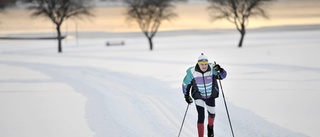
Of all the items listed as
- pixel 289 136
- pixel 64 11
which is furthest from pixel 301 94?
pixel 64 11

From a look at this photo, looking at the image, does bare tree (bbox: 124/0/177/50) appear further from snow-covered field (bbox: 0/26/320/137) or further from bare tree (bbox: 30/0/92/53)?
snow-covered field (bbox: 0/26/320/137)

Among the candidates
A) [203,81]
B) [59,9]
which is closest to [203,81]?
[203,81]

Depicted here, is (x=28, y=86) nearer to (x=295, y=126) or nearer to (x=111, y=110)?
(x=111, y=110)

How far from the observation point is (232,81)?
18.8 metres

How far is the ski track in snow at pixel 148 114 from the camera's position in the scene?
Result: 958 centimetres

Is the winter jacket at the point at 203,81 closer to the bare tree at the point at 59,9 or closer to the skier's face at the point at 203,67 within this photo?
the skier's face at the point at 203,67

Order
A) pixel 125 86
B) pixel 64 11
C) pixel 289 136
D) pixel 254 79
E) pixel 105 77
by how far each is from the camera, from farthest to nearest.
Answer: pixel 64 11 < pixel 105 77 < pixel 254 79 < pixel 125 86 < pixel 289 136

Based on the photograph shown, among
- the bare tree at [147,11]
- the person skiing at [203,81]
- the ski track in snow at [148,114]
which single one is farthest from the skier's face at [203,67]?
the bare tree at [147,11]

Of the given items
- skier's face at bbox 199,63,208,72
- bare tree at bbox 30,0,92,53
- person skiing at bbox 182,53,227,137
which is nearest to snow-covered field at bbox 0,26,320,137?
person skiing at bbox 182,53,227,137

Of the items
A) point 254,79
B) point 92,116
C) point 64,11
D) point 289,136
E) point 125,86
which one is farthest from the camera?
point 64,11

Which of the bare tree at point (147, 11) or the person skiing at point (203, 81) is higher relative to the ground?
the bare tree at point (147, 11)

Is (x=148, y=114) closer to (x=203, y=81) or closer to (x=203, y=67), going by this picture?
(x=203, y=81)

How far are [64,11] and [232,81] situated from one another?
103ft

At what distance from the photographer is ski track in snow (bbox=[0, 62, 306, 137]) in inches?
377
